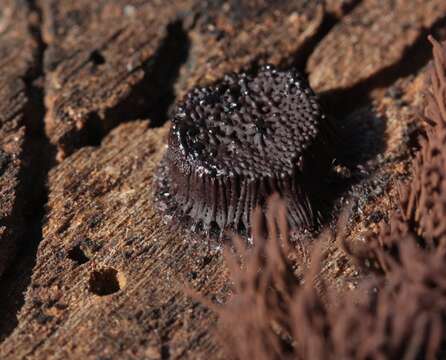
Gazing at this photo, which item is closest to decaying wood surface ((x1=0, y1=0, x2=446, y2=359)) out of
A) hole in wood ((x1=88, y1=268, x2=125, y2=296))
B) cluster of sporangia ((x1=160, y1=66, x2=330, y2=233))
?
hole in wood ((x1=88, y1=268, x2=125, y2=296))

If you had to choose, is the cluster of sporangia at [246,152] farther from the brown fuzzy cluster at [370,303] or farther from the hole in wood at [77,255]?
the hole in wood at [77,255]

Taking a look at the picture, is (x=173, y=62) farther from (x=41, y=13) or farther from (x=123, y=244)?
(x=123, y=244)

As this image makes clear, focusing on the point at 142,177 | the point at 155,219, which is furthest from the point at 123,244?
the point at 142,177

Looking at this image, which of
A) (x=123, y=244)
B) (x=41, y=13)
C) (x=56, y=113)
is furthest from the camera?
(x=41, y=13)

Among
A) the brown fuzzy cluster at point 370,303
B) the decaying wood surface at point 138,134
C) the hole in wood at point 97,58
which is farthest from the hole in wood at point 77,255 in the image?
the hole in wood at point 97,58

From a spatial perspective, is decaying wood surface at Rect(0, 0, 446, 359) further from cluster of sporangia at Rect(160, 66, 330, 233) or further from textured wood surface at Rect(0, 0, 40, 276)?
cluster of sporangia at Rect(160, 66, 330, 233)
